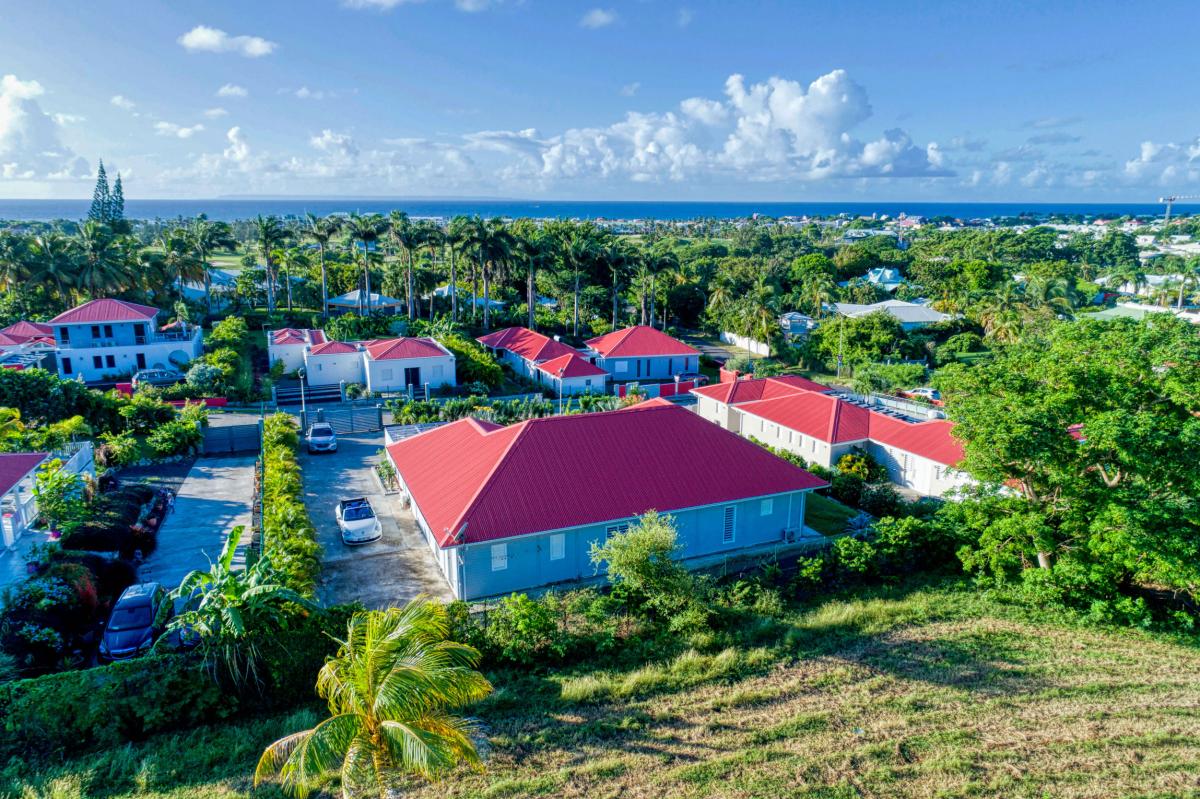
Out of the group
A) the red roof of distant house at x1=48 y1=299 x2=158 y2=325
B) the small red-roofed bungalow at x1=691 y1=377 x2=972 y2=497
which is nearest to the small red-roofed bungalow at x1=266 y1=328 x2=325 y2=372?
the red roof of distant house at x1=48 y1=299 x2=158 y2=325

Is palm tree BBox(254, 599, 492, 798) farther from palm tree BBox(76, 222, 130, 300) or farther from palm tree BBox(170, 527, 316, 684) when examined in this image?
palm tree BBox(76, 222, 130, 300)

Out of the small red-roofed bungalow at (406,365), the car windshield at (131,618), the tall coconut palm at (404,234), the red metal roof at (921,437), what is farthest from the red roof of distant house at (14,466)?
the tall coconut palm at (404,234)

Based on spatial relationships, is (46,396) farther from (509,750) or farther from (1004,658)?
(1004,658)

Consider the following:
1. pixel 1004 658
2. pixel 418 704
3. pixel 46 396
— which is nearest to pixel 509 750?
pixel 418 704

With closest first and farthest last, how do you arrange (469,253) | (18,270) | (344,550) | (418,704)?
1. (418,704)
2. (344,550)
3. (18,270)
4. (469,253)

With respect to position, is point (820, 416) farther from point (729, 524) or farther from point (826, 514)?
point (729, 524)

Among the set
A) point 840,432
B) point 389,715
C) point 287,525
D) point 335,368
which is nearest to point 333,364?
point 335,368
